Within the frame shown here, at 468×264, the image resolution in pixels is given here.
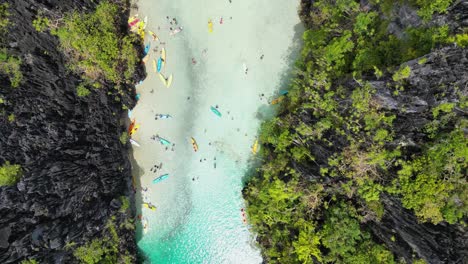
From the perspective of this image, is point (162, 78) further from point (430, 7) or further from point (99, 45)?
point (430, 7)

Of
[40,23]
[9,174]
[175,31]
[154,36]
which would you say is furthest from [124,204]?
[175,31]

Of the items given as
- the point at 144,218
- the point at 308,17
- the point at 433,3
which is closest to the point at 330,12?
the point at 308,17

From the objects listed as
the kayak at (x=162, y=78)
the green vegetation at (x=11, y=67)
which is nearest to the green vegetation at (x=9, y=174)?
the green vegetation at (x=11, y=67)

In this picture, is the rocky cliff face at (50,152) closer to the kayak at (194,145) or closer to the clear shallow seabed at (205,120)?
the clear shallow seabed at (205,120)

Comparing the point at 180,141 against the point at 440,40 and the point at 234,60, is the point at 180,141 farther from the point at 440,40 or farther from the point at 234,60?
the point at 440,40

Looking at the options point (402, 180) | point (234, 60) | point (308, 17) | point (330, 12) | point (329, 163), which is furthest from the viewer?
point (234, 60)

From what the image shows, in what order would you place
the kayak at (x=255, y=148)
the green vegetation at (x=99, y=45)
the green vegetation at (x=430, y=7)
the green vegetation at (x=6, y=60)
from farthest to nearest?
the kayak at (x=255, y=148) < the green vegetation at (x=99, y=45) < the green vegetation at (x=6, y=60) < the green vegetation at (x=430, y=7)
